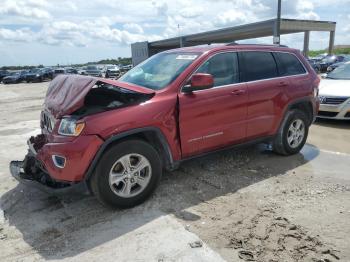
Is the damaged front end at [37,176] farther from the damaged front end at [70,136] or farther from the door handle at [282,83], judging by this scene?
the door handle at [282,83]

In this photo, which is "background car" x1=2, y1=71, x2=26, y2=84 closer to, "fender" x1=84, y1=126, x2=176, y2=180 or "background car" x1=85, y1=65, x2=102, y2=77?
"background car" x1=85, y1=65, x2=102, y2=77

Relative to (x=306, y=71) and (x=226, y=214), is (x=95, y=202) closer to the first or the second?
(x=226, y=214)

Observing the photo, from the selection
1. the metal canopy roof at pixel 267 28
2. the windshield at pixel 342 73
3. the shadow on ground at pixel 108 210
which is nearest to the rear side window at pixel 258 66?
the shadow on ground at pixel 108 210

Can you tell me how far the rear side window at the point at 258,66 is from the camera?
5.06m

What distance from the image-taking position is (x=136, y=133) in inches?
156

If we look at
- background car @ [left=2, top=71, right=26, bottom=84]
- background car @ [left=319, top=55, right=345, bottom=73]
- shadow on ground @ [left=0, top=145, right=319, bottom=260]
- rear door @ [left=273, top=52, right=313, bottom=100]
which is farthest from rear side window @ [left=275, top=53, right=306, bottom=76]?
background car @ [left=2, top=71, right=26, bottom=84]

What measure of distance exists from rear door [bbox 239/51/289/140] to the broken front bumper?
258 cm

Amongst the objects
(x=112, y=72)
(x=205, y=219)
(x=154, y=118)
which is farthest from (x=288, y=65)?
(x=112, y=72)

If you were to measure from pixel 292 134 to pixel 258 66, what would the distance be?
53.5 inches

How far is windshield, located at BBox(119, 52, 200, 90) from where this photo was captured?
14.6ft

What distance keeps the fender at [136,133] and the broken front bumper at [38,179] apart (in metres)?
0.17

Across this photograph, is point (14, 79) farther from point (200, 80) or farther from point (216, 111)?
point (200, 80)

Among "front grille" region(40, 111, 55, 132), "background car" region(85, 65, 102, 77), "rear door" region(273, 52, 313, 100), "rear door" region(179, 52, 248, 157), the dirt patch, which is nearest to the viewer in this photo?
the dirt patch

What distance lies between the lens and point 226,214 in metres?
3.86
